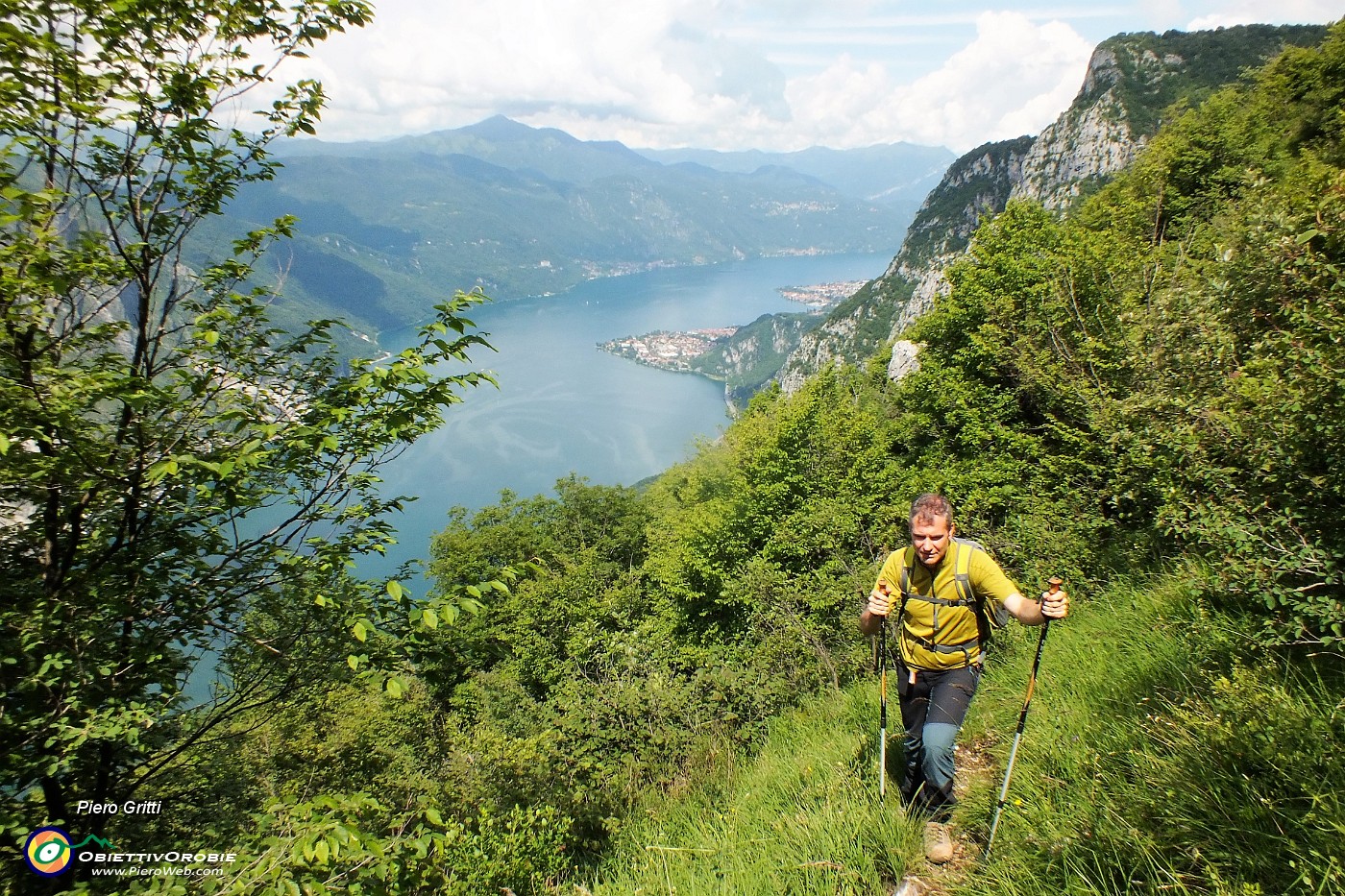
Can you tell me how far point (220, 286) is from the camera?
3975 mm

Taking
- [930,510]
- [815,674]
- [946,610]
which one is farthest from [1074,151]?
[946,610]

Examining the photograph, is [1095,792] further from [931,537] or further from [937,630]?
[931,537]

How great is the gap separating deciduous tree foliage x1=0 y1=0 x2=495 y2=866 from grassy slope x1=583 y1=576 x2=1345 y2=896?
2.59m

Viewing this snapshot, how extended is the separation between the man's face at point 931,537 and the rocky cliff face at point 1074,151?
6447 centimetres

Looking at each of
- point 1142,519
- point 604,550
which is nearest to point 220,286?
point 1142,519

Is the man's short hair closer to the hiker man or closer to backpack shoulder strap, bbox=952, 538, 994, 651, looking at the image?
the hiker man

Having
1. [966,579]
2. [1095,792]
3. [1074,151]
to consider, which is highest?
[1074,151]

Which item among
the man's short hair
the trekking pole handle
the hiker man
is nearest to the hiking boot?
the hiker man

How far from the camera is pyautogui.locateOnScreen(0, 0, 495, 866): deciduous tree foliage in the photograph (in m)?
2.83

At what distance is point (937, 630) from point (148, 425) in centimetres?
455

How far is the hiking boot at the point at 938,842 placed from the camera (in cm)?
305

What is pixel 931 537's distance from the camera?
11.3ft

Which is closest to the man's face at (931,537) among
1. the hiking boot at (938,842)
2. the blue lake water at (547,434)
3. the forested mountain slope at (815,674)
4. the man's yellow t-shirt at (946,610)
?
the man's yellow t-shirt at (946,610)

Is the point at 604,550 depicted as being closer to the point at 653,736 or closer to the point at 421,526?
the point at 653,736
